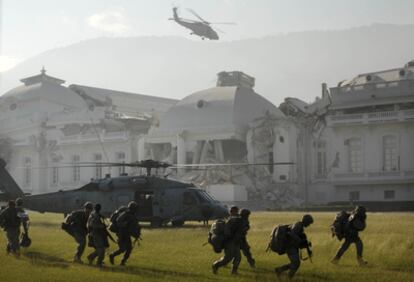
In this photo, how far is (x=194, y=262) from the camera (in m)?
18.1

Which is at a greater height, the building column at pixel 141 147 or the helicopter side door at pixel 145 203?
the building column at pixel 141 147

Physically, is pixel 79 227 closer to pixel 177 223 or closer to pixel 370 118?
pixel 177 223

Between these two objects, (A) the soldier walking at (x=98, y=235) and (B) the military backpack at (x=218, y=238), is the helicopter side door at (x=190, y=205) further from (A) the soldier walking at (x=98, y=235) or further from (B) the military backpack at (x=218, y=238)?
(B) the military backpack at (x=218, y=238)

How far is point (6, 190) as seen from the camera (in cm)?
3359

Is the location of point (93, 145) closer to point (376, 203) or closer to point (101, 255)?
point (376, 203)

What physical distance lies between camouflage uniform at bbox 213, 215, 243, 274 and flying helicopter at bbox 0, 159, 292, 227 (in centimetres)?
1291

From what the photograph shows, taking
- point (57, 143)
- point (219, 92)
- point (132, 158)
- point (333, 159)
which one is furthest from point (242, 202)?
point (57, 143)

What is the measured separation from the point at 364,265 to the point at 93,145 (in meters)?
65.7

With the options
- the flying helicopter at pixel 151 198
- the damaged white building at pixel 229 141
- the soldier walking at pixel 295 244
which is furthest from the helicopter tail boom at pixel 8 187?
the damaged white building at pixel 229 141

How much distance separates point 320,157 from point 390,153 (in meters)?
7.68

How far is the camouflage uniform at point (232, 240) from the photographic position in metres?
15.6

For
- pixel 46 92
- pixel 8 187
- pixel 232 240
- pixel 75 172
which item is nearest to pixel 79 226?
pixel 232 240

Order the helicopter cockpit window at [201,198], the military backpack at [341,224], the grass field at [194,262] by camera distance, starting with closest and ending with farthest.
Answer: the grass field at [194,262]
the military backpack at [341,224]
the helicopter cockpit window at [201,198]

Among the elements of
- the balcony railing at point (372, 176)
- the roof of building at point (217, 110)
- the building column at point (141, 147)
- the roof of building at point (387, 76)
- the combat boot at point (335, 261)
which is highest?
the roof of building at point (387, 76)
